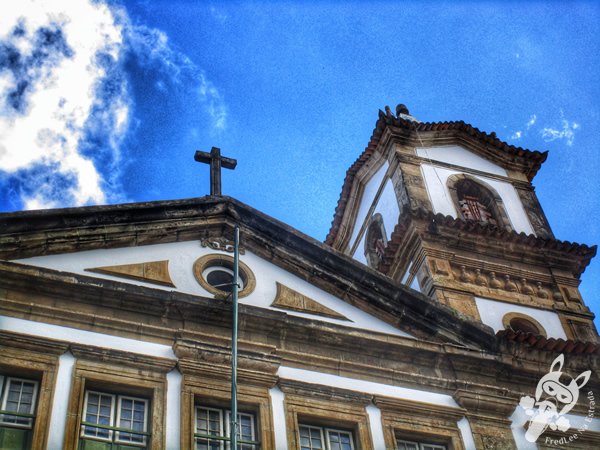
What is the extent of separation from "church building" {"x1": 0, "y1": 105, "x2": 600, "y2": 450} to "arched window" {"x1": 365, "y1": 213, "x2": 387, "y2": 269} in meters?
7.52

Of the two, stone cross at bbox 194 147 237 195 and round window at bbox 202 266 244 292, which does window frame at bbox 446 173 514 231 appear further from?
round window at bbox 202 266 244 292

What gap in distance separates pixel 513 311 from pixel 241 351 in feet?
24.3

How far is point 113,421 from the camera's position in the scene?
1137 cm

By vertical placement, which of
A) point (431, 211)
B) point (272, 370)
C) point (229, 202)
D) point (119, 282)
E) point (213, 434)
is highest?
point (431, 211)

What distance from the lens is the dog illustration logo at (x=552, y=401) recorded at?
542 inches

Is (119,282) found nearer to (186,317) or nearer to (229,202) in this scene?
(186,317)

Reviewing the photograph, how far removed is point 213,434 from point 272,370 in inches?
54.5

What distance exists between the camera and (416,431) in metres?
12.8

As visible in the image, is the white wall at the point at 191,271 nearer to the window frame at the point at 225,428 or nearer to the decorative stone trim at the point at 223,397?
the decorative stone trim at the point at 223,397

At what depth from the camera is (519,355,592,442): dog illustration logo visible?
13.8 metres

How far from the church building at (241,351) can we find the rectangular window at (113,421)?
0.06ft

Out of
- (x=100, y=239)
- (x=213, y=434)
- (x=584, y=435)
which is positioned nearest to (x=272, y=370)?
(x=213, y=434)

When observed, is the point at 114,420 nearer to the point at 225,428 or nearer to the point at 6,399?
the point at 6,399

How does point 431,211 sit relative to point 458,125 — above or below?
below
